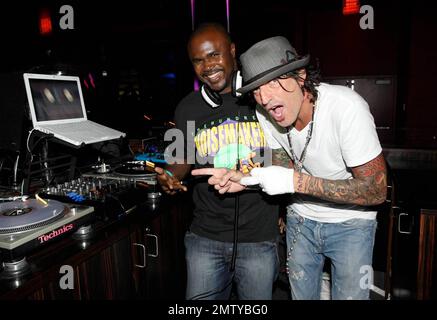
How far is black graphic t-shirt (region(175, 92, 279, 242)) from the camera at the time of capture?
181cm

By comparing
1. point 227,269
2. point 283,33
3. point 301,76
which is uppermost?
point 283,33

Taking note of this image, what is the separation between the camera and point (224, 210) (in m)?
1.82

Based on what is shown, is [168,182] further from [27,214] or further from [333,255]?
[333,255]

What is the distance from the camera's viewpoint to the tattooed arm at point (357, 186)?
4.56 ft

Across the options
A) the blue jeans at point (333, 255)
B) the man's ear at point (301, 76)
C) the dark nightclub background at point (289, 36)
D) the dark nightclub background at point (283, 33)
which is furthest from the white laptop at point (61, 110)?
the dark nightclub background at point (283, 33)

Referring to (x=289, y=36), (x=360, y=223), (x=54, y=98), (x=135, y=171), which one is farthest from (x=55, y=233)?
(x=289, y=36)

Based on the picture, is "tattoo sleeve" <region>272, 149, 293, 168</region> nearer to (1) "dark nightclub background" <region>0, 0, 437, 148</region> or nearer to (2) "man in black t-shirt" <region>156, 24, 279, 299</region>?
(2) "man in black t-shirt" <region>156, 24, 279, 299</region>

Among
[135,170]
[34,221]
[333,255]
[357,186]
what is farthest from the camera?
[135,170]

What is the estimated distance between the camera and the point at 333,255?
1.64 m

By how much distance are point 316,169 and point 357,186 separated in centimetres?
25

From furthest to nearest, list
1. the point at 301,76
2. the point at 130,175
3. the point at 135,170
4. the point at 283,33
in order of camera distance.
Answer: the point at 283,33 → the point at 135,170 → the point at 130,175 → the point at 301,76

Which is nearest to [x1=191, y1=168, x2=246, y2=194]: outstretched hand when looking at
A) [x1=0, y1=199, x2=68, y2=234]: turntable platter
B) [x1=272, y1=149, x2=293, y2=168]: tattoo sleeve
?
[x1=272, y1=149, x2=293, y2=168]: tattoo sleeve

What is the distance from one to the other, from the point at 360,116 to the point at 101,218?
1.24 m
